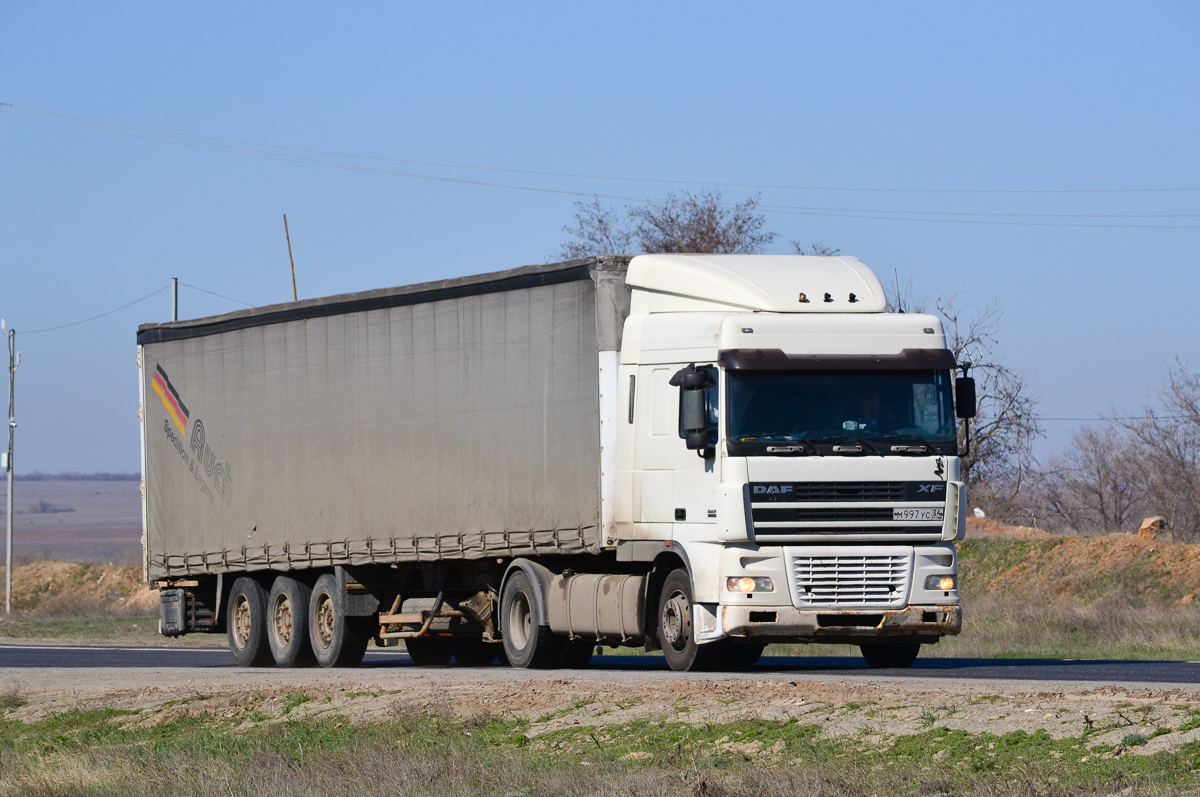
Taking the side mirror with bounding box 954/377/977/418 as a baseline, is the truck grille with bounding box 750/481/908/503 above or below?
below

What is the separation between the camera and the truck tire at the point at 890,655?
59.8ft

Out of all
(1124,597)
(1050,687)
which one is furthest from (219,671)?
(1124,597)

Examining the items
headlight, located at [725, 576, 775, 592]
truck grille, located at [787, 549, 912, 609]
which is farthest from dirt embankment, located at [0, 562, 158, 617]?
truck grille, located at [787, 549, 912, 609]

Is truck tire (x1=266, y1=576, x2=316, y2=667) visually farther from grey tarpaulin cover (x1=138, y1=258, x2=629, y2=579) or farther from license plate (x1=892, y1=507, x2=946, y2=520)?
license plate (x1=892, y1=507, x2=946, y2=520)

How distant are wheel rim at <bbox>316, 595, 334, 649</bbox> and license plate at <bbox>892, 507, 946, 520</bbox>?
27.0ft

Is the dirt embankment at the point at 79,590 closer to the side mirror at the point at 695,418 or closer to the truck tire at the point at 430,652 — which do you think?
the truck tire at the point at 430,652

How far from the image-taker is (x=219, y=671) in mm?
21500

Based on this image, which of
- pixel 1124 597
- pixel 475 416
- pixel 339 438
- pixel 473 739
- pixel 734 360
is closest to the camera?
pixel 473 739

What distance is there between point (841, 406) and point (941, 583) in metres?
2.04

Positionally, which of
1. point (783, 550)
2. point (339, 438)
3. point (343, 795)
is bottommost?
point (343, 795)

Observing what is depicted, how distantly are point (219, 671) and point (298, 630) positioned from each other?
112cm

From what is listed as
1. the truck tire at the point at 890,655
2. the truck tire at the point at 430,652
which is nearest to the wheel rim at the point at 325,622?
the truck tire at the point at 430,652

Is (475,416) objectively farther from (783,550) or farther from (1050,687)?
(1050,687)

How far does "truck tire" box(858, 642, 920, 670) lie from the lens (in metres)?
18.2
